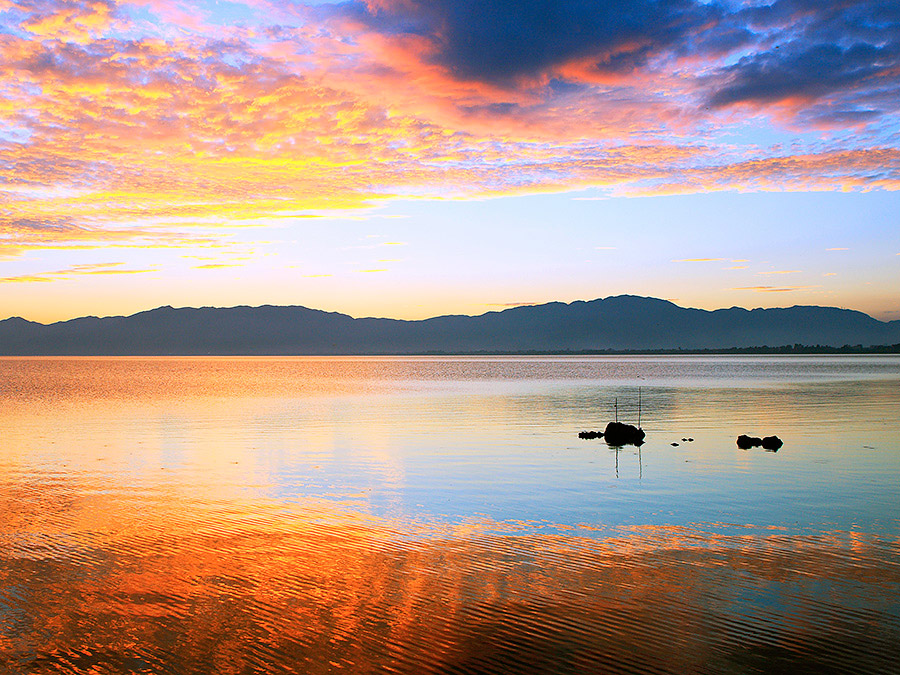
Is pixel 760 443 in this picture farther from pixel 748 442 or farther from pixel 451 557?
pixel 451 557

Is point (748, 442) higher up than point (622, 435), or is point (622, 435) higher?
point (622, 435)

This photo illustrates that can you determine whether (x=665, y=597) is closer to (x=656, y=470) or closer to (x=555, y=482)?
(x=555, y=482)

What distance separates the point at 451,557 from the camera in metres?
14.0

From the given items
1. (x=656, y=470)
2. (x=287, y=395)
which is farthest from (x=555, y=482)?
(x=287, y=395)

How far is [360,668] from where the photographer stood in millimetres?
9055

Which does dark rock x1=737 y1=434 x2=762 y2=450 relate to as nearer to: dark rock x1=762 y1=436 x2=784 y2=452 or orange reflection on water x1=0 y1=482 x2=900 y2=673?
dark rock x1=762 y1=436 x2=784 y2=452

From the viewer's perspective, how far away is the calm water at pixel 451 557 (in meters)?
9.54

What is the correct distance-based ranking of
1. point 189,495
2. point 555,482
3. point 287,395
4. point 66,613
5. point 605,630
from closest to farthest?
point 605,630 < point 66,613 < point 189,495 < point 555,482 < point 287,395

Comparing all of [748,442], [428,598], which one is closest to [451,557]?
[428,598]

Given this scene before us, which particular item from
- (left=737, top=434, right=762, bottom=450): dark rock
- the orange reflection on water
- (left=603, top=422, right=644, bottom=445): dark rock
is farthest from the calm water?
(left=737, top=434, right=762, bottom=450): dark rock

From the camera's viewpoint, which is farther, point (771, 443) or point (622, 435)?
point (622, 435)

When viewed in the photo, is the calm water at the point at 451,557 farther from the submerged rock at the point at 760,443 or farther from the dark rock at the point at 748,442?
the dark rock at the point at 748,442

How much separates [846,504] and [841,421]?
928 inches

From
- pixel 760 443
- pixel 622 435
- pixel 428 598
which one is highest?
pixel 428 598
